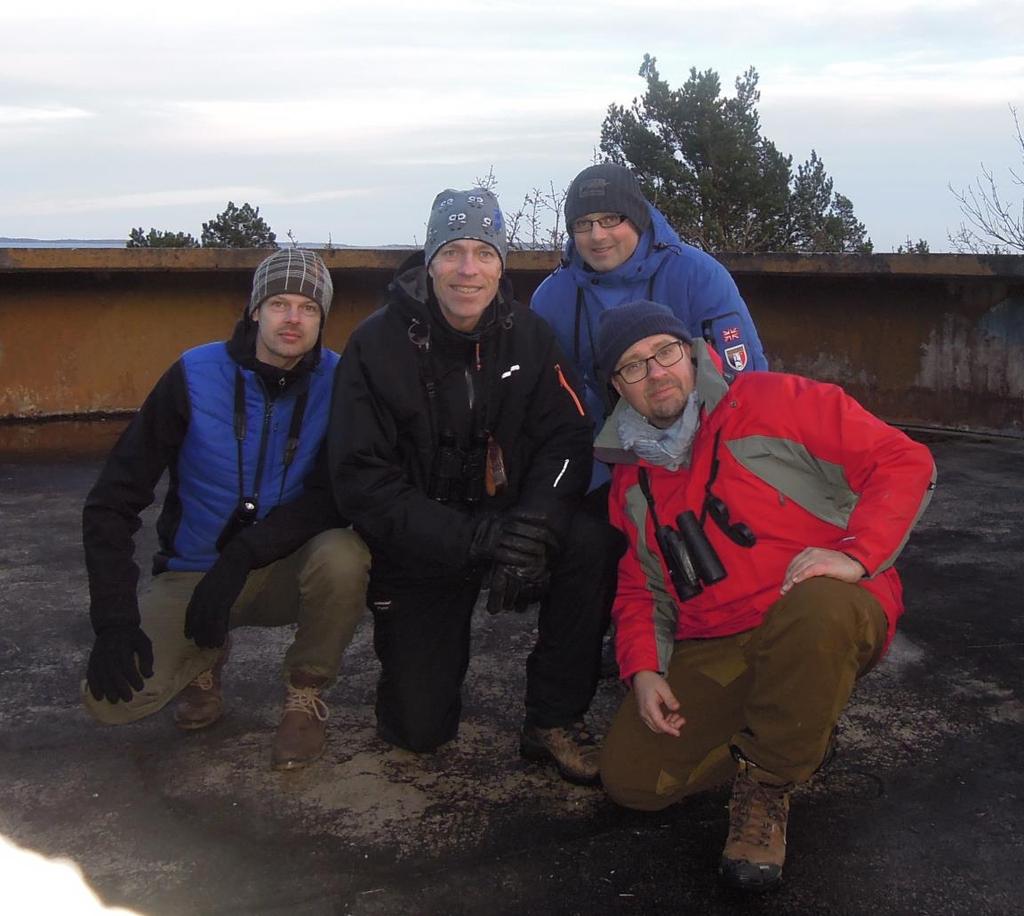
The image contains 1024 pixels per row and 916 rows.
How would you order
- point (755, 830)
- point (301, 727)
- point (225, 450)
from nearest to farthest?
1. point (755, 830)
2. point (301, 727)
3. point (225, 450)

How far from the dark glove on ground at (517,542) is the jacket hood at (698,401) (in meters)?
0.25

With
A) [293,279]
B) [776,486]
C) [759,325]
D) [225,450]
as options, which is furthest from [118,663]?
[759,325]

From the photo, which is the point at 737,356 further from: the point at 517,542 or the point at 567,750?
the point at 567,750

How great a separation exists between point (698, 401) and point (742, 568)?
16.2 inches

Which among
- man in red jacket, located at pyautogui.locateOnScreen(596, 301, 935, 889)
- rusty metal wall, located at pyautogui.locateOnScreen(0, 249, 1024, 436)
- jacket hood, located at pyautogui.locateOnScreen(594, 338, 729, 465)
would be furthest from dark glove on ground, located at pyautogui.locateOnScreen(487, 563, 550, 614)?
rusty metal wall, located at pyautogui.locateOnScreen(0, 249, 1024, 436)

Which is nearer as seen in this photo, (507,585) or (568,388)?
(507,585)

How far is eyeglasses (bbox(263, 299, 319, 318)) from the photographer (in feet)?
10.3

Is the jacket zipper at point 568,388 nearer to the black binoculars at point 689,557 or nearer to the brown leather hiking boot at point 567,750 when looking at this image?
the black binoculars at point 689,557

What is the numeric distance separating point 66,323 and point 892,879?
251 inches

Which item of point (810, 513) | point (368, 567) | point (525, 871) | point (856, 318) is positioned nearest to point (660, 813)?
point (525, 871)

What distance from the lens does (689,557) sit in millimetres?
2639

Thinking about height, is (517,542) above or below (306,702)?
above

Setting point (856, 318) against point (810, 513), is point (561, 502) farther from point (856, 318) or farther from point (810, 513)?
point (856, 318)

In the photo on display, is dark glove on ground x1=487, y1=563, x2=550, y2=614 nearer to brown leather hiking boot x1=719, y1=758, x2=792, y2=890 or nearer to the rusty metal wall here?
brown leather hiking boot x1=719, y1=758, x2=792, y2=890
